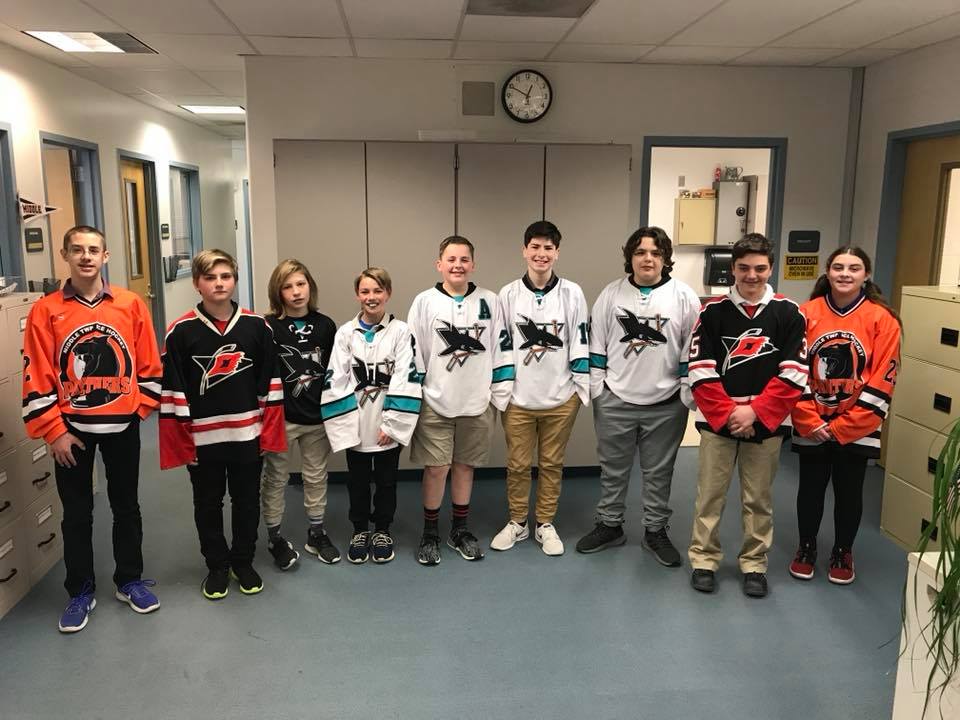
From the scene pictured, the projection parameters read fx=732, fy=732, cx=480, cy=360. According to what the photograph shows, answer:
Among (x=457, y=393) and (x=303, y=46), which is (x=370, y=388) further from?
(x=303, y=46)

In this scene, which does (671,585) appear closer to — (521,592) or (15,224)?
(521,592)

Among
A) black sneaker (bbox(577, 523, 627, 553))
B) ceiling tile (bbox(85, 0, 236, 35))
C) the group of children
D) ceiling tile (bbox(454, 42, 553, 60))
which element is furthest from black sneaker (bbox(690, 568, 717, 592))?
ceiling tile (bbox(85, 0, 236, 35))

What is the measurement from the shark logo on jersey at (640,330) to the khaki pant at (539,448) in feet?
1.16

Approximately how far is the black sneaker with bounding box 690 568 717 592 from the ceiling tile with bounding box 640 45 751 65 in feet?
9.01

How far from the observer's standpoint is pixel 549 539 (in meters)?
3.40

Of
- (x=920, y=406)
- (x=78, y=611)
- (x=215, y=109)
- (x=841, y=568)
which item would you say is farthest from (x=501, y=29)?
(x=215, y=109)

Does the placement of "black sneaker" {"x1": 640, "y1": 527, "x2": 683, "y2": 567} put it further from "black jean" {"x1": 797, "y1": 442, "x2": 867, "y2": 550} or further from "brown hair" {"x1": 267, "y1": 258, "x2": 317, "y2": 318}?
"brown hair" {"x1": 267, "y1": 258, "x2": 317, "y2": 318}

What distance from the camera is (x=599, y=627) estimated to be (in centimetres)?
278

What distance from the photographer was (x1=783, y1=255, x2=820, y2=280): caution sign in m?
4.73

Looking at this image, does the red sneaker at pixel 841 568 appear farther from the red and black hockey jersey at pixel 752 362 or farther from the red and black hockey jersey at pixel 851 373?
the red and black hockey jersey at pixel 752 362

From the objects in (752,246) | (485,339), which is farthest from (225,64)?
(752,246)

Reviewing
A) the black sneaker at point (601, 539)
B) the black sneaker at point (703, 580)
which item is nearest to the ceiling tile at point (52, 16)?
the black sneaker at point (601, 539)

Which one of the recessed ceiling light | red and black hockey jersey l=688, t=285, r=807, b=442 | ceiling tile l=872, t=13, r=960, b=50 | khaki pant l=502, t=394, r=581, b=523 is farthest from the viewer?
the recessed ceiling light

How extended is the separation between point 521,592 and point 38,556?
6.75ft
